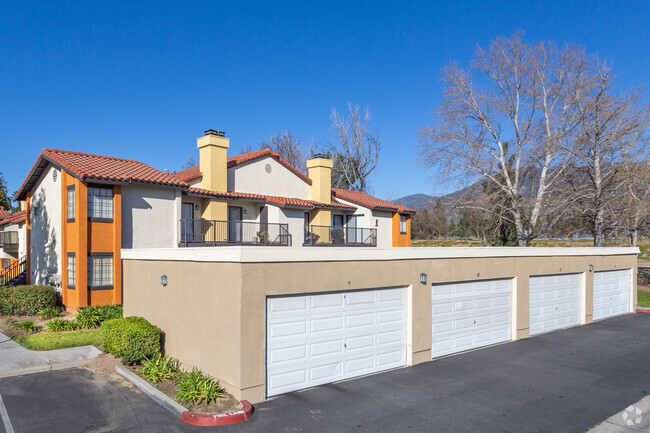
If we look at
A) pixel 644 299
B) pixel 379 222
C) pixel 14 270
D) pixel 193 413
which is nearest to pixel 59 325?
pixel 193 413

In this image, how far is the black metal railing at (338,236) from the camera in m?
26.8

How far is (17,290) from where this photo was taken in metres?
17.8

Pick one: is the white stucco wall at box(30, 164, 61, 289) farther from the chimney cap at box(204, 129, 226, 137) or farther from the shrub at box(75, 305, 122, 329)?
the chimney cap at box(204, 129, 226, 137)

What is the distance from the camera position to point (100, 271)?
58.9 feet

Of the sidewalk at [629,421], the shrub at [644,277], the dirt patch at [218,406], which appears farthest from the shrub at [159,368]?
the shrub at [644,277]

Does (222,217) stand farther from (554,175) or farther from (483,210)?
(554,175)

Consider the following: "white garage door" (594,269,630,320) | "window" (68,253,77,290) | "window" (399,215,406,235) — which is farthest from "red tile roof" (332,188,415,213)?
"window" (68,253,77,290)

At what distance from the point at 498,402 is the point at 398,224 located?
22730mm

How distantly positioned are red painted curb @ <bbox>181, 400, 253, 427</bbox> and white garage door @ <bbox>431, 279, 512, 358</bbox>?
6067 mm

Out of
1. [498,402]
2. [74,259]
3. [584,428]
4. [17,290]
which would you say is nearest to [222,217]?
[74,259]

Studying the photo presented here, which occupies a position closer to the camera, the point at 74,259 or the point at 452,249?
the point at 452,249

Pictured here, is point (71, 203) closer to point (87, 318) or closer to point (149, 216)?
point (149, 216)

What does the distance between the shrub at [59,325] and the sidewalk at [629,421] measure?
15.0m

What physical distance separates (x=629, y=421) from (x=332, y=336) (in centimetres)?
573
